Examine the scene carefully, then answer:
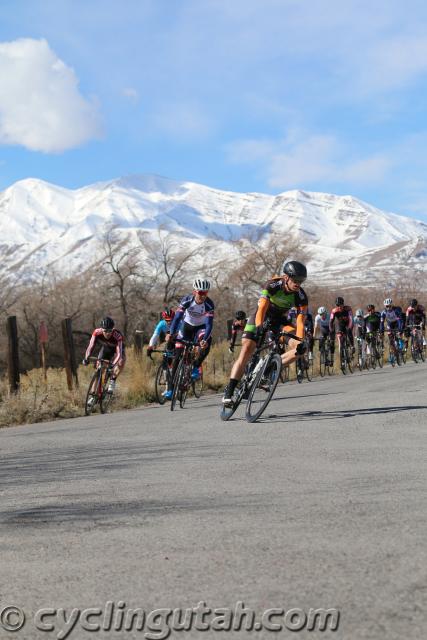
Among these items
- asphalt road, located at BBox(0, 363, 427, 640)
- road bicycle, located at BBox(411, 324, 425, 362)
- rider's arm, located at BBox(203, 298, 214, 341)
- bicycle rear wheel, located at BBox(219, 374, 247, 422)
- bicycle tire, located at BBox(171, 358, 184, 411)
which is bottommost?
asphalt road, located at BBox(0, 363, 427, 640)

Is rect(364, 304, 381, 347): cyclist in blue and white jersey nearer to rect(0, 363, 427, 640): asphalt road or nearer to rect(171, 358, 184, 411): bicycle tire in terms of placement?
rect(171, 358, 184, 411): bicycle tire

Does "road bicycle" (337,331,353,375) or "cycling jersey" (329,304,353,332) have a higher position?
"cycling jersey" (329,304,353,332)

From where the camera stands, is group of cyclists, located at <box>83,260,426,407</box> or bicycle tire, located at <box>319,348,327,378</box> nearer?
group of cyclists, located at <box>83,260,426,407</box>

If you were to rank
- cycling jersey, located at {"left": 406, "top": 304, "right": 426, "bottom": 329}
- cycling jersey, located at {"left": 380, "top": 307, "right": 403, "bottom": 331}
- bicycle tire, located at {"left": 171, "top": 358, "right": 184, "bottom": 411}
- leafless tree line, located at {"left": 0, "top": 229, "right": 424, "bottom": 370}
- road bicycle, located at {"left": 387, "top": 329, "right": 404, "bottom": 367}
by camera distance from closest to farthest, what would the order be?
bicycle tire, located at {"left": 171, "top": 358, "right": 184, "bottom": 411}
cycling jersey, located at {"left": 380, "top": 307, "right": 403, "bottom": 331}
road bicycle, located at {"left": 387, "top": 329, "right": 404, "bottom": 367}
cycling jersey, located at {"left": 406, "top": 304, "right": 426, "bottom": 329}
leafless tree line, located at {"left": 0, "top": 229, "right": 424, "bottom": 370}

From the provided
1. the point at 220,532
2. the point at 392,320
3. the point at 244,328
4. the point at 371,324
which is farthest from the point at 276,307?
the point at 392,320

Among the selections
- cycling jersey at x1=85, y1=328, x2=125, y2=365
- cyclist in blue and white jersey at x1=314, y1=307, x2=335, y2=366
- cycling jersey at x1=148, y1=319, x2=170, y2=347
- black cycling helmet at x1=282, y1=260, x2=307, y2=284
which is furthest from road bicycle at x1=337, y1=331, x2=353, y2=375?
black cycling helmet at x1=282, y1=260, x2=307, y2=284

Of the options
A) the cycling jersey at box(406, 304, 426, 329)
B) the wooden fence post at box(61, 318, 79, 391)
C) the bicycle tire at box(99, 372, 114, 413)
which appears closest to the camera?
the bicycle tire at box(99, 372, 114, 413)

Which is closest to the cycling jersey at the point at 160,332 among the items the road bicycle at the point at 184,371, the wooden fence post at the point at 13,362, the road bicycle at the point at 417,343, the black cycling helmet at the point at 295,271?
the road bicycle at the point at 184,371

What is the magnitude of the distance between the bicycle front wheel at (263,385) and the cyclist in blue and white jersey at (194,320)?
11.9 feet

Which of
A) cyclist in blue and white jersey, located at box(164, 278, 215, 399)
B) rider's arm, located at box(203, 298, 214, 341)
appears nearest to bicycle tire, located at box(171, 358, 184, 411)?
cyclist in blue and white jersey, located at box(164, 278, 215, 399)

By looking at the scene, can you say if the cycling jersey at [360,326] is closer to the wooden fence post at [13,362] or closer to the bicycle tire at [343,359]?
the bicycle tire at [343,359]

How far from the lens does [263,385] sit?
10.9 metres

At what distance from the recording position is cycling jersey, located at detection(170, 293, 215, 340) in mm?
14750

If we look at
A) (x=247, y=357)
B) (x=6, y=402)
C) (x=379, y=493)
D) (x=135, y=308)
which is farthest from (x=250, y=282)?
(x=379, y=493)
